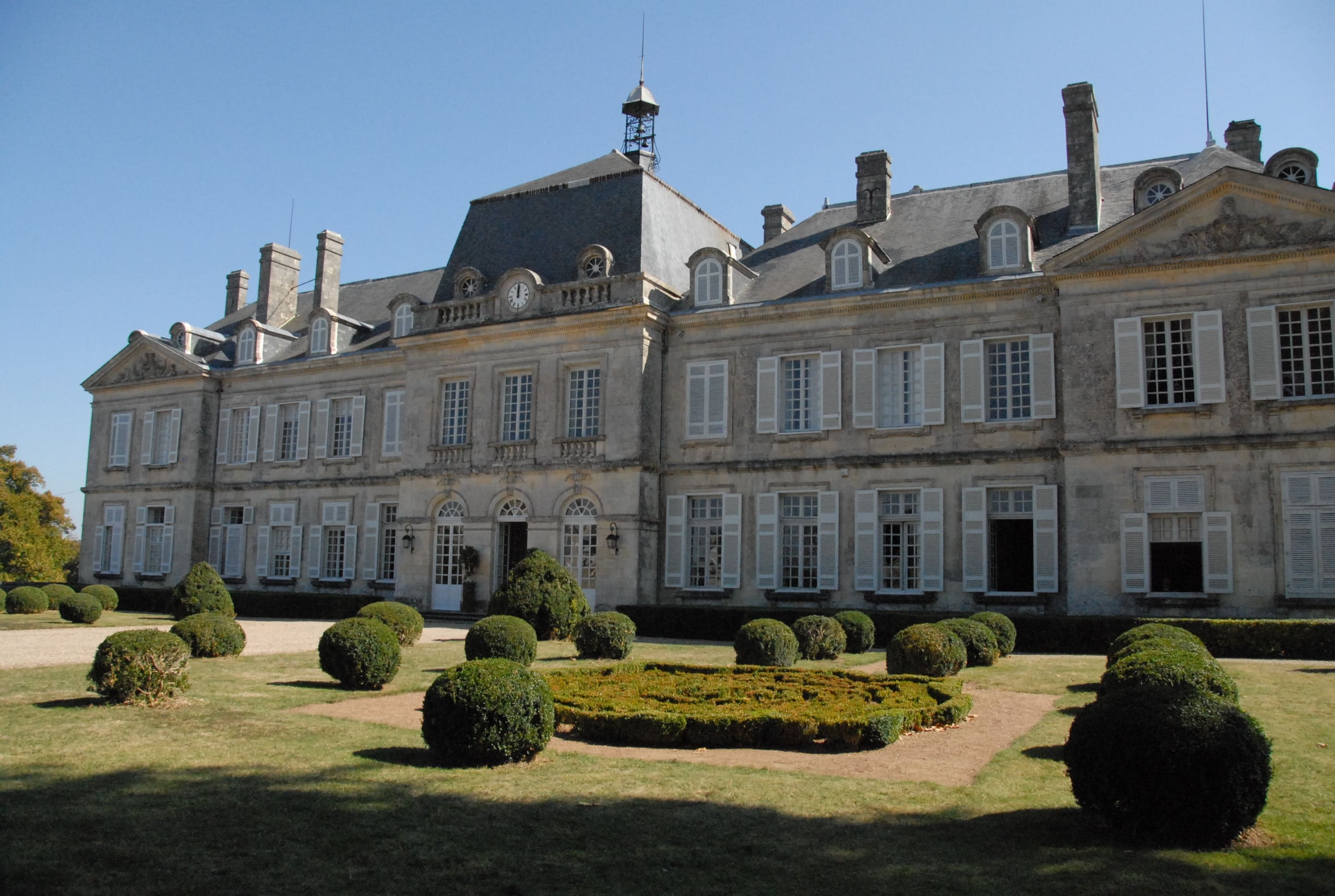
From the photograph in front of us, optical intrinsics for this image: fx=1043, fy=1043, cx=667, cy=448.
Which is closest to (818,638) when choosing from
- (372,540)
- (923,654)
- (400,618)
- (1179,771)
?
(923,654)

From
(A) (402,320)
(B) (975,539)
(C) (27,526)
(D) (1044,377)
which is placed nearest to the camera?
(D) (1044,377)

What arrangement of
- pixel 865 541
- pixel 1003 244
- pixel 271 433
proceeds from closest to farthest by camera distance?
pixel 1003 244 < pixel 865 541 < pixel 271 433

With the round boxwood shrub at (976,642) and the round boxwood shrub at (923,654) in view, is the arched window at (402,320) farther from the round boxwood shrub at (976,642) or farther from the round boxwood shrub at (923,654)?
the round boxwood shrub at (923,654)

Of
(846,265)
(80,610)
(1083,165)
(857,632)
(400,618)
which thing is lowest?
(80,610)

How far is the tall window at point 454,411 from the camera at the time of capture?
85.7ft

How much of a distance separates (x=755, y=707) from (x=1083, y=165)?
16.4 meters

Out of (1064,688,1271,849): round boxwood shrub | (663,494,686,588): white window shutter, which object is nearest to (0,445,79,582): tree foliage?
(663,494,686,588): white window shutter

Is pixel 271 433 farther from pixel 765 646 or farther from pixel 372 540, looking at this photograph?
pixel 765 646

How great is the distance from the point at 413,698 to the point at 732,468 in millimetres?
12621

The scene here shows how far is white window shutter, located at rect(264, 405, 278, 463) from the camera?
3142 centimetres

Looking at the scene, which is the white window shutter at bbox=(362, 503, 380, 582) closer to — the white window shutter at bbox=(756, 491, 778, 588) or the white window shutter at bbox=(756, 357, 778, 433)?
the white window shutter at bbox=(756, 491, 778, 588)

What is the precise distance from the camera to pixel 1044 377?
2052 centimetres

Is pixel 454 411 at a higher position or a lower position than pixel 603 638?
higher

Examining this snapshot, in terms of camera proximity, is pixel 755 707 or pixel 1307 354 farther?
pixel 1307 354
